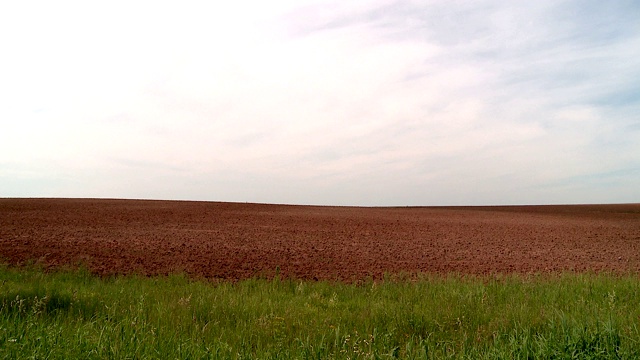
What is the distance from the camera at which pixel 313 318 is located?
7.12 m

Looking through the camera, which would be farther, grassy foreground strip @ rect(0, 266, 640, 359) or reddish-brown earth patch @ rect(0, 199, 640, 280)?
reddish-brown earth patch @ rect(0, 199, 640, 280)

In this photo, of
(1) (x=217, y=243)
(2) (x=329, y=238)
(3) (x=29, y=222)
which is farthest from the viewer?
(3) (x=29, y=222)

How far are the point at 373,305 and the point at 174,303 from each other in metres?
3.18

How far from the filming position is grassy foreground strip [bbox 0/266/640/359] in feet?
16.8

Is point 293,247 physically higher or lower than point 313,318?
higher

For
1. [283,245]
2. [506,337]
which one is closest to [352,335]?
[506,337]

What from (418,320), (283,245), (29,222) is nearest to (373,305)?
(418,320)

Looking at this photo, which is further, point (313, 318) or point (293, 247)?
point (293, 247)

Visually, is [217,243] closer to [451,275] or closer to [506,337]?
[451,275]

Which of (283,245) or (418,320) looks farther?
(283,245)

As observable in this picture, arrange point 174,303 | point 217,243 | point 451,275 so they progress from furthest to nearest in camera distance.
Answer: point 217,243
point 451,275
point 174,303

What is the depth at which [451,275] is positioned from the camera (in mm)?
11609

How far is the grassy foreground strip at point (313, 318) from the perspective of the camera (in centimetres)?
512

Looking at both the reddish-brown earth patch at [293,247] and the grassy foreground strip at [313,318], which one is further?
the reddish-brown earth patch at [293,247]
